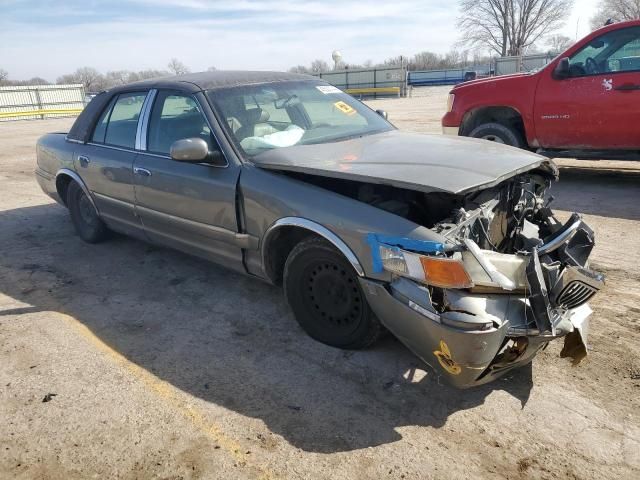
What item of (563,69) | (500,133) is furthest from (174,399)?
(563,69)

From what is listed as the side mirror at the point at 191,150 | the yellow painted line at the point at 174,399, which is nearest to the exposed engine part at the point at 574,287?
the yellow painted line at the point at 174,399

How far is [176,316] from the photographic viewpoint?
12.6 feet

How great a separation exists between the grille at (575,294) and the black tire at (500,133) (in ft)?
15.1

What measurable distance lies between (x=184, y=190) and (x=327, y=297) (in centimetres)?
145

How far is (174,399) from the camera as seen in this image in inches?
111

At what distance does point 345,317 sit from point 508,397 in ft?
3.31

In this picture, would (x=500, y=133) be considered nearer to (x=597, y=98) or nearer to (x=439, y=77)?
(x=597, y=98)

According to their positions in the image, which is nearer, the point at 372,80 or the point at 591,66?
the point at 591,66

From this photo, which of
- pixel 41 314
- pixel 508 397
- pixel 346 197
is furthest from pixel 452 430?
pixel 41 314

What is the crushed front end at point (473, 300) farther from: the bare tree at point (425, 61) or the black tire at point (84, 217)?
the bare tree at point (425, 61)

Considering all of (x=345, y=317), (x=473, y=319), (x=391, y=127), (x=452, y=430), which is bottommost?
(x=452, y=430)

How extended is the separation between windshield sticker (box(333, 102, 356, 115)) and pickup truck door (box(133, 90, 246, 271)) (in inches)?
47.8

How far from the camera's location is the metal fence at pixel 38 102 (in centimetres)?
2730

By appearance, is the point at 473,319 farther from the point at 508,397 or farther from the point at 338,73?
the point at 338,73
